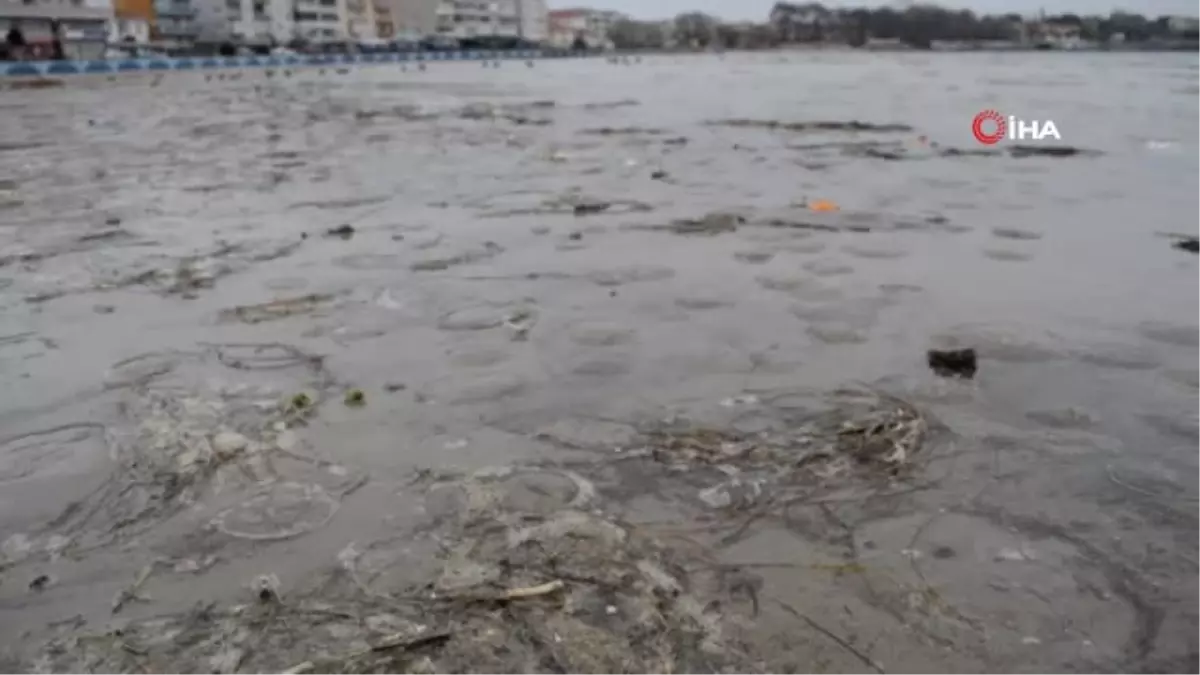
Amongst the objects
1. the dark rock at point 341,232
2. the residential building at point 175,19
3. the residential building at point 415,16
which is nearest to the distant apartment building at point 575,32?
the residential building at point 415,16

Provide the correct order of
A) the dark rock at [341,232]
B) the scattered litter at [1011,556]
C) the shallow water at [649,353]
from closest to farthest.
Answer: the shallow water at [649,353] < the scattered litter at [1011,556] < the dark rock at [341,232]

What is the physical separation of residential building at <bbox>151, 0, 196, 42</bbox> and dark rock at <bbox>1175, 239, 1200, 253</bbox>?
101845mm

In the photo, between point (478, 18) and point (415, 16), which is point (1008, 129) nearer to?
point (415, 16)

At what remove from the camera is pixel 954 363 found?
5688 millimetres

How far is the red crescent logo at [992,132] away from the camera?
774 inches

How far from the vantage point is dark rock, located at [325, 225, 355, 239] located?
971 centimetres

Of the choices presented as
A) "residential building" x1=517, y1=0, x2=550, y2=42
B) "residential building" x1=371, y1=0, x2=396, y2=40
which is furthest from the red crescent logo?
"residential building" x1=517, y1=0, x2=550, y2=42

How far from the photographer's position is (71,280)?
7871mm

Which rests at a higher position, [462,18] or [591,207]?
[462,18]

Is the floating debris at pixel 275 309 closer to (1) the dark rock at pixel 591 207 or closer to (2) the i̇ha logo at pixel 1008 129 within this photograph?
(1) the dark rock at pixel 591 207

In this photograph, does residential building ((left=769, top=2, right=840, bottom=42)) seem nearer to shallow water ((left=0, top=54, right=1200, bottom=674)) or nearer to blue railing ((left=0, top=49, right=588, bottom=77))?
blue railing ((left=0, top=49, right=588, bottom=77))

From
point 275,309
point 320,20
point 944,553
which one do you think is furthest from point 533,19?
point 944,553

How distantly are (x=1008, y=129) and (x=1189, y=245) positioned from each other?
44.0 feet

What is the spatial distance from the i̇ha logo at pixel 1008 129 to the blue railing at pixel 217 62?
40.2 meters
